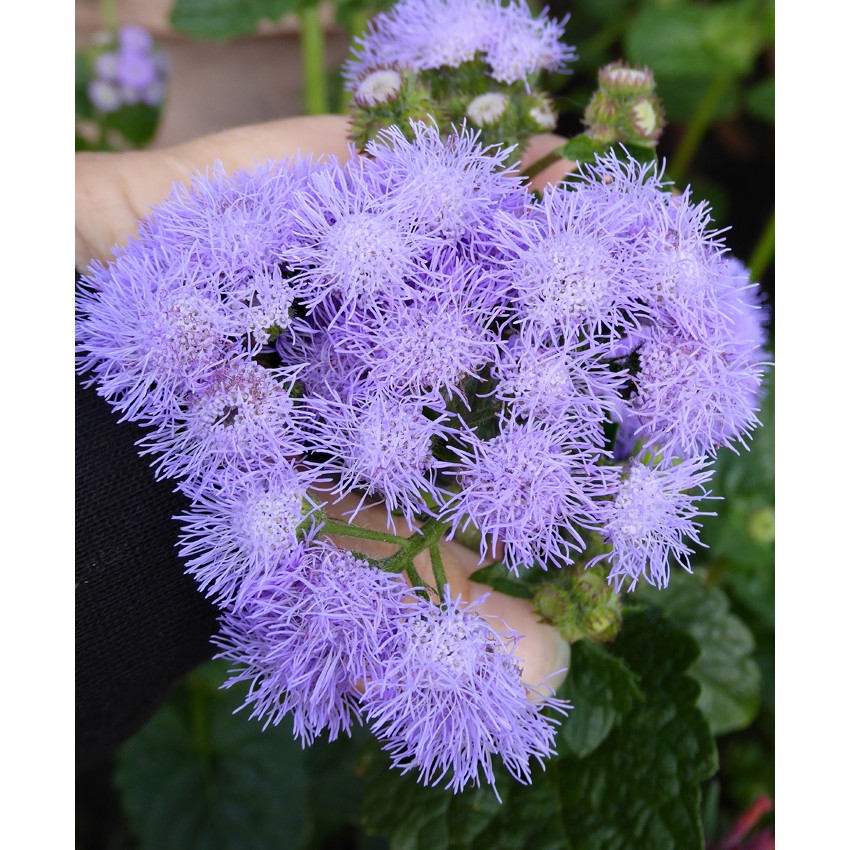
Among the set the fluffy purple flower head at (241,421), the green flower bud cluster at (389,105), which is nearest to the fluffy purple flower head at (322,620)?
the fluffy purple flower head at (241,421)

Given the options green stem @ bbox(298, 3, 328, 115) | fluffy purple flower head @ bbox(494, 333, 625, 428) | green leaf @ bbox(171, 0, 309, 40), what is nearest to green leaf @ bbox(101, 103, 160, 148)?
green leaf @ bbox(171, 0, 309, 40)

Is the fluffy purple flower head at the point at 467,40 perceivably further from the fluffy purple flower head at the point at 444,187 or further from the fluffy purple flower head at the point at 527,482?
the fluffy purple flower head at the point at 527,482

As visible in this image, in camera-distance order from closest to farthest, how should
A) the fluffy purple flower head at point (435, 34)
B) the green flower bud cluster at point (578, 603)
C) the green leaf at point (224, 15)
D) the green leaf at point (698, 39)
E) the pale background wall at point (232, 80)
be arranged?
the green flower bud cluster at point (578, 603) < the fluffy purple flower head at point (435, 34) < the green leaf at point (224, 15) < the green leaf at point (698, 39) < the pale background wall at point (232, 80)

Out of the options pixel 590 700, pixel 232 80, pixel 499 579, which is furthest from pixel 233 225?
pixel 232 80

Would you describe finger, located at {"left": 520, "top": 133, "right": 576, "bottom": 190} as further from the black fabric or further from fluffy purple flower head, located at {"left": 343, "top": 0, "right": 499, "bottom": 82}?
the black fabric

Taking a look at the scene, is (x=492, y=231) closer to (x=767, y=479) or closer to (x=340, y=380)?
(x=340, y=380)
